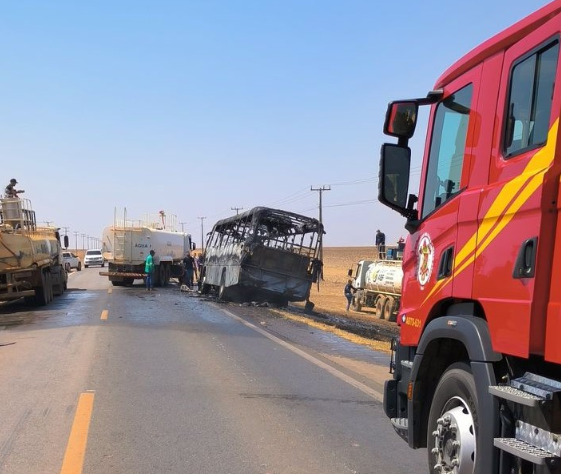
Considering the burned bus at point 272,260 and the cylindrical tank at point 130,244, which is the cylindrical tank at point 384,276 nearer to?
the burned bus at point 272,260

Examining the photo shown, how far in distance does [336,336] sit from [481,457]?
11730mm

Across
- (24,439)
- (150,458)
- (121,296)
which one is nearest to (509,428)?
(150,458)

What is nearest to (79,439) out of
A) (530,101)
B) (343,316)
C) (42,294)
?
(530,101)

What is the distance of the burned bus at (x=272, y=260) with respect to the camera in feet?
72.9

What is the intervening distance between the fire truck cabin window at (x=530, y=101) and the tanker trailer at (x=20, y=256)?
18.0m

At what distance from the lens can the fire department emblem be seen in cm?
432

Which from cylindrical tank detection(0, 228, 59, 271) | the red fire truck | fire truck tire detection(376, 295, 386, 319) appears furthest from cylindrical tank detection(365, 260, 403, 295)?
the red fire truck

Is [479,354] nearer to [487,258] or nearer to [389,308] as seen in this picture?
[487,258]

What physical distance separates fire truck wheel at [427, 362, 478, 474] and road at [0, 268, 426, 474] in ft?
4.65

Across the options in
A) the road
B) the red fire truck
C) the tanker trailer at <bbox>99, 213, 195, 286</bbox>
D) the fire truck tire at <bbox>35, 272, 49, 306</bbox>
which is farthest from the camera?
the tanker trailer at <bbox>99, 213, 195, 286</bbox>

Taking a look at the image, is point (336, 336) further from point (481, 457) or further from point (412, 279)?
point (481, 457)

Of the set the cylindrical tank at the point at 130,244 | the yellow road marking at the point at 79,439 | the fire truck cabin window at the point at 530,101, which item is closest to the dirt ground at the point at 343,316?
the yellow road marking at the point at 79,439

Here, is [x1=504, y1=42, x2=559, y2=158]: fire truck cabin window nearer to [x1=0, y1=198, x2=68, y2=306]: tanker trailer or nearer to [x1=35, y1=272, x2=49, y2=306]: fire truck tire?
[x1=0, y1=198, x2=68, y2=306]: tanker trailer

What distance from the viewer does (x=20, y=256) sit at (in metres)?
19.2
